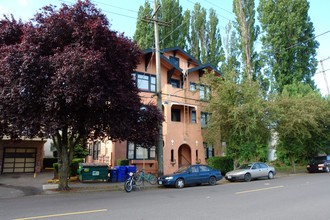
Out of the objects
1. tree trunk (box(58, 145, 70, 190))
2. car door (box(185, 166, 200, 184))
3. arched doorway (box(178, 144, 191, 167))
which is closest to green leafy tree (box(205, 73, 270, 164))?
arched doorway (box(178, 144, 191, 167))

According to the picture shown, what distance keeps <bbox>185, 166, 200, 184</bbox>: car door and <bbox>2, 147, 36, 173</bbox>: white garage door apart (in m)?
16.5

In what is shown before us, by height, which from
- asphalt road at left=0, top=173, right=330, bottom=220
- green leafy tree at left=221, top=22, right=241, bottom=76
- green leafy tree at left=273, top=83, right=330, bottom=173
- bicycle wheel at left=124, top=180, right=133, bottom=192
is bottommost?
asphalt road at left=0, top=173, right=330, bottom=220

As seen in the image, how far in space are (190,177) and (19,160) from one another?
1722cm

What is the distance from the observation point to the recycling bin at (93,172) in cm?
1527

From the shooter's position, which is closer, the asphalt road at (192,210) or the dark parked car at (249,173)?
the asphalt road at (192,210)

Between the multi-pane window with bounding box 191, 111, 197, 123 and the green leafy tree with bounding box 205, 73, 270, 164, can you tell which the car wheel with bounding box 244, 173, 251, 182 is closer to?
the green leafy tree with bounding box 205, 73, 270, 164

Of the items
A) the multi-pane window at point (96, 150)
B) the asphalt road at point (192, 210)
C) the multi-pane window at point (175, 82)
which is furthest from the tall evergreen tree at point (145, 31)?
the asphalt road at point (192, 210)

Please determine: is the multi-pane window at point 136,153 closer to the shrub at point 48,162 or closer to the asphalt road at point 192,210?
the asphalt road at point 192,210

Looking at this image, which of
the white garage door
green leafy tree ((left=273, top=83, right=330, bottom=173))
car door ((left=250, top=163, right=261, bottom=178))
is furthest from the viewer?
A: the white garage door

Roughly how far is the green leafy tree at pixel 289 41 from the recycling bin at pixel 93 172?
2487cm

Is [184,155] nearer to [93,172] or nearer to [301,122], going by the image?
[93,172]

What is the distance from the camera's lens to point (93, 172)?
1549 centimetres

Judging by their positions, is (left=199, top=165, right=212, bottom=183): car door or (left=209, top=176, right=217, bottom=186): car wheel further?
(left=209, top=176, right=217, bottom=186): car wheel

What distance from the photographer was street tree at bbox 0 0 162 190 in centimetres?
959
